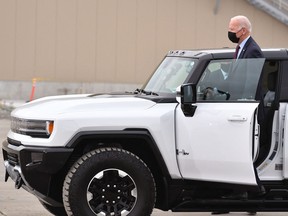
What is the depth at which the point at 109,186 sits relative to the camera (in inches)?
328

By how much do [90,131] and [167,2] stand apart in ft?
96.5

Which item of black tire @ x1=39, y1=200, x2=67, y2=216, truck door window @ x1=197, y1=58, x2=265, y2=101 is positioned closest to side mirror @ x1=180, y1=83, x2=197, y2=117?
truck door window @ x1=197, y1=58, x2=265, y2=101

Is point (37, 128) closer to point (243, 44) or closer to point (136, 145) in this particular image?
point (136, 145)

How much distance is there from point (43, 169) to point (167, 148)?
3.66ft

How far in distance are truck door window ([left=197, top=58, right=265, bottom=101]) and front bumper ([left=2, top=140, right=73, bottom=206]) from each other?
1398 millimetres

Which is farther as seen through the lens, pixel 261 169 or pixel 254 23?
pixel 254 23

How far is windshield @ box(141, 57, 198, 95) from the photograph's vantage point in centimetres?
884

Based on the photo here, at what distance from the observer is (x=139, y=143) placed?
340 inches

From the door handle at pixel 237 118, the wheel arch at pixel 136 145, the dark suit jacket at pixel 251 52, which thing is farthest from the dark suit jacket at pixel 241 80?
the wheel arch at pixel 136 145

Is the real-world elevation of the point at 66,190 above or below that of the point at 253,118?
below

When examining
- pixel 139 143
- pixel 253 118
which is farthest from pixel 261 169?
pixel 139 143

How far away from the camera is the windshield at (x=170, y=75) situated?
8.84m

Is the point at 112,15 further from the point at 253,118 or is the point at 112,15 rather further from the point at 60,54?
the point at 253,118

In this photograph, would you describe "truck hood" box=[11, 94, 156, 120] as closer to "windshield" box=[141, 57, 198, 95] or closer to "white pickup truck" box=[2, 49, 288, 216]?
"white pickup truck" box=[2, 49, 288, 216]
